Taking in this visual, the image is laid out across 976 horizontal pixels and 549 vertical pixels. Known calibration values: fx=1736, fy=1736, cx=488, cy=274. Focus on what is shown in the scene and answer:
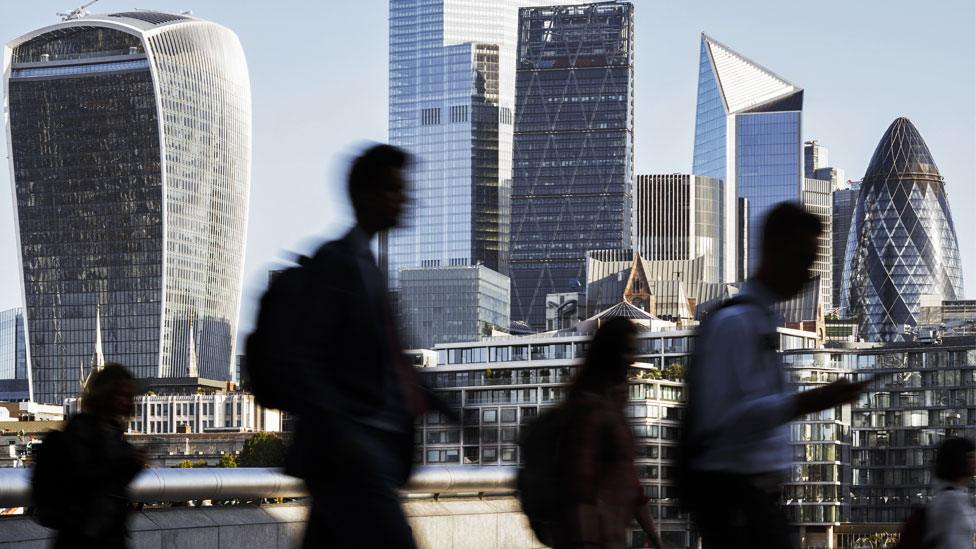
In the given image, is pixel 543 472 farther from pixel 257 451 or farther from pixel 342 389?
pixel 257 451

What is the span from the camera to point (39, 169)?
190250 mm

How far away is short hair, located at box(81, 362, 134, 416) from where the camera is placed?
7641mm

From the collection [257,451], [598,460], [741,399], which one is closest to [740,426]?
[741,399]

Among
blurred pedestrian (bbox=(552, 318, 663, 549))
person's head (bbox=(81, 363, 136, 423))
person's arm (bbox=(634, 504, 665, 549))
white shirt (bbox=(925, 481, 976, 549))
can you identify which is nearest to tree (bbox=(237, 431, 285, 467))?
person's arm (bbox=(634, 504, 665, 549))

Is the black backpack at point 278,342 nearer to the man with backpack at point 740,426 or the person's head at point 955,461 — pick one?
the man with backpack at point 740,426

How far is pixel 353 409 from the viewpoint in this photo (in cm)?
569

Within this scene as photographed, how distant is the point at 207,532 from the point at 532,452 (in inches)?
224

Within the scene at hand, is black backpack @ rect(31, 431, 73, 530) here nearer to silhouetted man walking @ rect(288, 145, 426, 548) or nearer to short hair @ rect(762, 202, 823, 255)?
silhouetted man walking @ rect(288, 145, 426, 548)

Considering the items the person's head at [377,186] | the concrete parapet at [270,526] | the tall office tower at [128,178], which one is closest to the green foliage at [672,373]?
the tall office tower at [128,178]

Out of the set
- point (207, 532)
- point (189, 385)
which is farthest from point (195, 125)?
point (207, 532)

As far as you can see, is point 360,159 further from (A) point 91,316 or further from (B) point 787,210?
(A) point 91,316

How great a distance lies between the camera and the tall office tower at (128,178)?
186625 millimetres

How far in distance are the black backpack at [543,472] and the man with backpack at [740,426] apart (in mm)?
505

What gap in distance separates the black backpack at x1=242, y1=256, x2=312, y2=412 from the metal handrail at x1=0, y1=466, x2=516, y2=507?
167 inches
